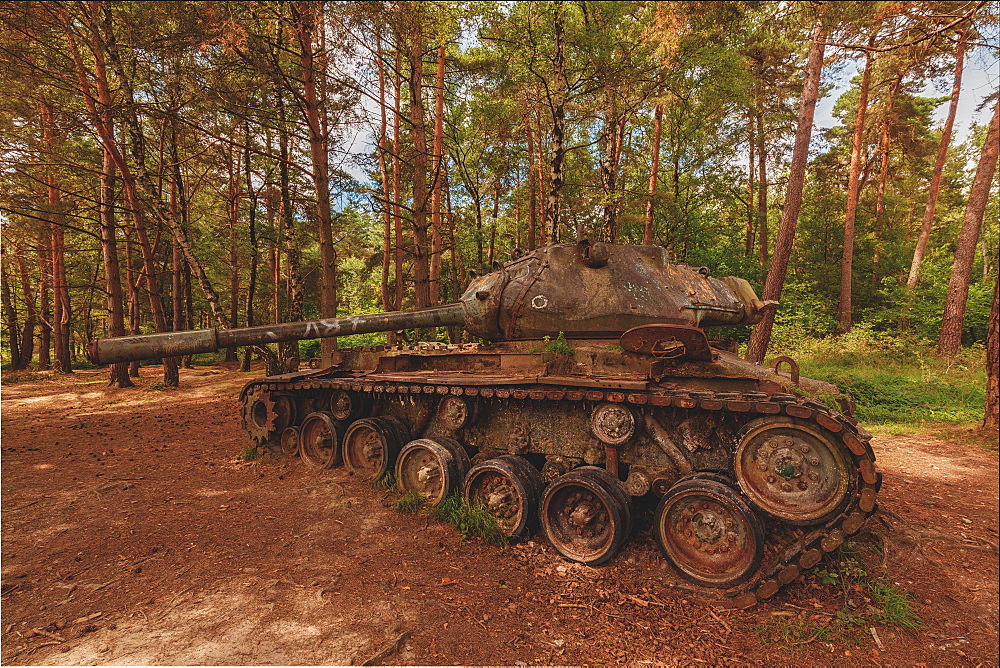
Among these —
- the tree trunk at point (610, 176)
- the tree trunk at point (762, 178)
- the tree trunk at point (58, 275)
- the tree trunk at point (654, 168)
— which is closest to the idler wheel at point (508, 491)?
the tree trunk at point (610, 176)

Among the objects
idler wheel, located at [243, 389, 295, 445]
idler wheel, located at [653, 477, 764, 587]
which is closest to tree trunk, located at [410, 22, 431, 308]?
idler wheel, located at [243, 389, 295, 445]

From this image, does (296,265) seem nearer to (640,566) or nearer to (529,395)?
(529,395)

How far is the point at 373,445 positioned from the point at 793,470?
515cm

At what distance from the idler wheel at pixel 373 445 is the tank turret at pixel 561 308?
148 centimetres

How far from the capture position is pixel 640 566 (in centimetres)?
409

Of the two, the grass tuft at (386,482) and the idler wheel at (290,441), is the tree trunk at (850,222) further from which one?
the idler wheel at (290,441)

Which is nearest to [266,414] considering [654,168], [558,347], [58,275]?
[558,347]

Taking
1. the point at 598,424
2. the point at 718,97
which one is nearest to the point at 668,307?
the point at 598,424

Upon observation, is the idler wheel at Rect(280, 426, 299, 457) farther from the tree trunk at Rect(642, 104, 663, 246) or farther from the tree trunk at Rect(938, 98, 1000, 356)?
the tree trunk at Rect(938, 98, 1000, 356)

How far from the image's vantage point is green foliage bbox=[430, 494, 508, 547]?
462 cm

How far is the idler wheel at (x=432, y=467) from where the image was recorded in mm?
5285

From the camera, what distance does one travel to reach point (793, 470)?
135 inches

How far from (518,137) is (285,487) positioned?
60.9 ft

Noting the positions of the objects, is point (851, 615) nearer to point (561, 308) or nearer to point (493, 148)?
point (561, 308)
